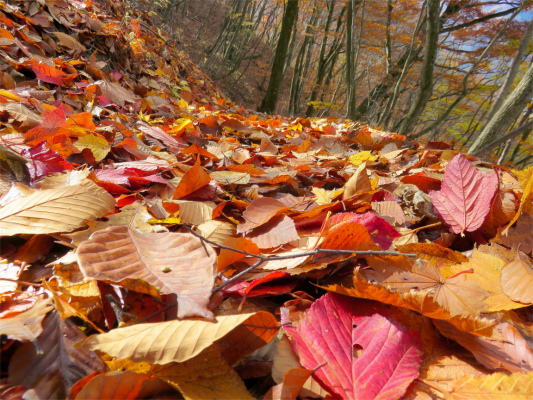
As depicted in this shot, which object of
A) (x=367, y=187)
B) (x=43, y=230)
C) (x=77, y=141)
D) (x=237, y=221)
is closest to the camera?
(x=43, y=230)

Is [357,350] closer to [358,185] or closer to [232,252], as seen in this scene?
[232,252]

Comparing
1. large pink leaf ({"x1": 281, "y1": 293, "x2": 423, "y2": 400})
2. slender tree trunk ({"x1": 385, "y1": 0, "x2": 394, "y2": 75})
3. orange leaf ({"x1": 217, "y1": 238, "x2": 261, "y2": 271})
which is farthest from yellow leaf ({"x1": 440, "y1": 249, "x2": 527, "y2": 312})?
slender tree trunk ({"x1": 385, "y1": 0, "x2": 394, "y2": 75})

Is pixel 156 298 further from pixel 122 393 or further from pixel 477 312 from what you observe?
pixel 477 312

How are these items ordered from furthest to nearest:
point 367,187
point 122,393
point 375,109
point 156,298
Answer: point 375,109 → point 367,187 → point 156,298 → point 122,393

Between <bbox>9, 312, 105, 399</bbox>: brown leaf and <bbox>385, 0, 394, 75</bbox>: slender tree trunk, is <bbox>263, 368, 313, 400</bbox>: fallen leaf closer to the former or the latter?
<bbox>9, 312, 105, 399</bbox>: brown leaf

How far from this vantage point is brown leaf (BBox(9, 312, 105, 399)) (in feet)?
1.23

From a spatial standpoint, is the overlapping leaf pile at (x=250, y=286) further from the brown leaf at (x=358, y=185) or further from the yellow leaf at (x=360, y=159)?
the yellow leaf at (x=360, y=159)

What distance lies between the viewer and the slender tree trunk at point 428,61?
3.88 metres

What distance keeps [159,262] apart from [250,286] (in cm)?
18

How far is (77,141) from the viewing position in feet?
3.95

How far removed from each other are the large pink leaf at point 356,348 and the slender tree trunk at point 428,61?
4373 millimetres

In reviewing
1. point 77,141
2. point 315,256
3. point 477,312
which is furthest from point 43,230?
point 477,312

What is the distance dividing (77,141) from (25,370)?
1059 millimetres

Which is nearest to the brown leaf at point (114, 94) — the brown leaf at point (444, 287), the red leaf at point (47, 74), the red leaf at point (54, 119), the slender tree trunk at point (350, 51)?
the red leaf at point (47, 74)
